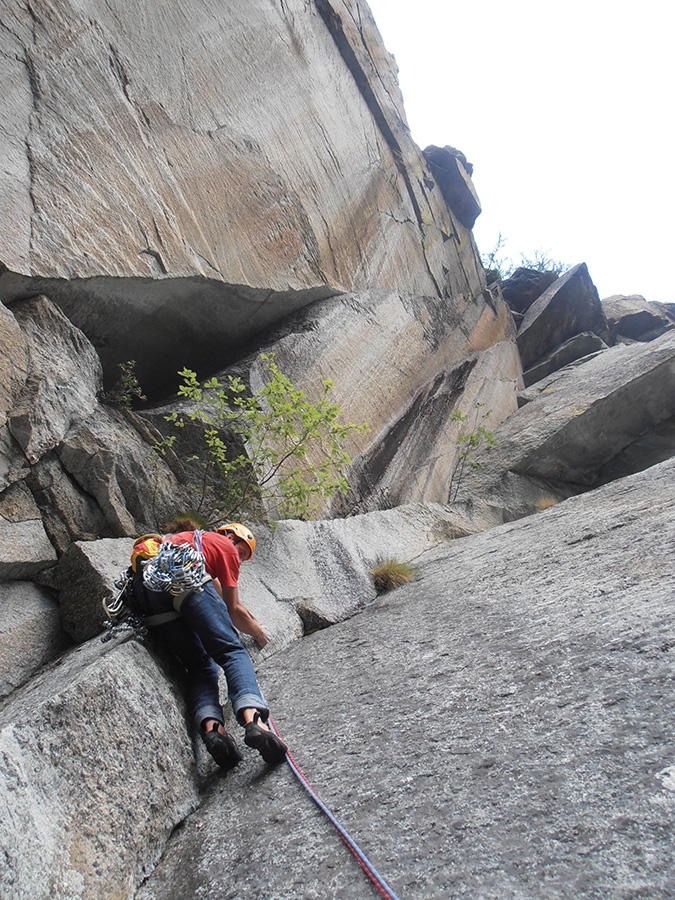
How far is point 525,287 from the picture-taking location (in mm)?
13344

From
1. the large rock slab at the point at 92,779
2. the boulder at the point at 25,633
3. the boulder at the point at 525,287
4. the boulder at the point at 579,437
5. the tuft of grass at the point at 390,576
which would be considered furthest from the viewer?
the boulder at the point at 525,287

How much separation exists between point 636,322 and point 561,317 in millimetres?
2314

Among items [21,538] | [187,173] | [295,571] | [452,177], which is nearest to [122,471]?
[21,538]

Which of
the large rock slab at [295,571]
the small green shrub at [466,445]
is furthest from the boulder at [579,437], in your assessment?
the large rock slab at [295,571]

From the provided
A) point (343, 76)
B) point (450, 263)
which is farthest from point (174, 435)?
point (450, 263)

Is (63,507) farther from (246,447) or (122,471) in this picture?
(246,447)

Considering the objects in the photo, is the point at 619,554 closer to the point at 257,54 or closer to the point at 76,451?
the point at 76,451

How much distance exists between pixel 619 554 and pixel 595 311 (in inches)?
376

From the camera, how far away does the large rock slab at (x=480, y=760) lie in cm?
138

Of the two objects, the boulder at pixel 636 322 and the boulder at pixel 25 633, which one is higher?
the boulder at pixel 636 322

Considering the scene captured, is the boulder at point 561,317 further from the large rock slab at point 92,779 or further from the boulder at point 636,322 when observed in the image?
the large rock slab at point 92,779

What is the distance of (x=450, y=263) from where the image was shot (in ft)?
29.0

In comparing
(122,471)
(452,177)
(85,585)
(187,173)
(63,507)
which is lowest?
(85,585)

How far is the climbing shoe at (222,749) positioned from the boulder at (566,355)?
9.20 metres
